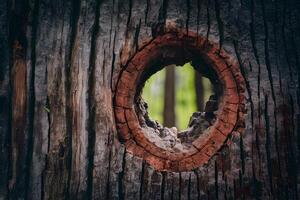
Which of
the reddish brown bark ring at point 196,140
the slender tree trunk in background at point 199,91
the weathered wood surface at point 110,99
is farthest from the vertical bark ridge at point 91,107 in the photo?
the slender tree trunk in background at point 199,91

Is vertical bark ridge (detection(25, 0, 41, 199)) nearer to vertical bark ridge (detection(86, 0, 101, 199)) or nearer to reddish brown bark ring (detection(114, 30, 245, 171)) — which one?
vertical bark ridge (detection(86, 0, 101, 199))

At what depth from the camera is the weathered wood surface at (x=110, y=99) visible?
2.14 m

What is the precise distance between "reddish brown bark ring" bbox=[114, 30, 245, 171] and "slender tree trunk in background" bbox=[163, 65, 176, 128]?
6.54 metres

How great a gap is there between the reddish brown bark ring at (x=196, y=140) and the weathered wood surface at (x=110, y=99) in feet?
0.14

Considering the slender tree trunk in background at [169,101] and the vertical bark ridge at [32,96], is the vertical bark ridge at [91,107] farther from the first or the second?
the slender tree trunk in background at [169,101]

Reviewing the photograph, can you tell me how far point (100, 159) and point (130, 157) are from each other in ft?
0.57

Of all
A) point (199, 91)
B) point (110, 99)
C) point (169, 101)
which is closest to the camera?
point (110, 99)

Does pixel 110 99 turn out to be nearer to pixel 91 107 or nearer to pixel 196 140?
pixel 91 107

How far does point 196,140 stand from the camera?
2.19 m

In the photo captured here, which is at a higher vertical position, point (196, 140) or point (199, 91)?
point (199, 91)

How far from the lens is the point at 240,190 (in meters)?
2.14

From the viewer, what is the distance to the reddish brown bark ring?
2.14 metres

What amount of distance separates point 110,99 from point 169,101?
23.2 ft

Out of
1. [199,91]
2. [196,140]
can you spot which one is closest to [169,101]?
[199,91]
